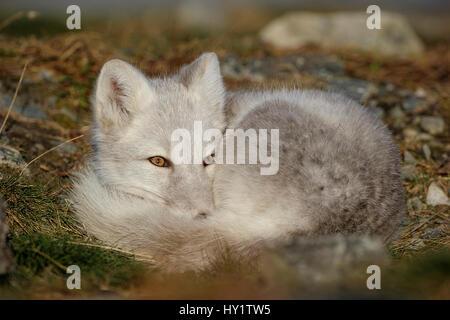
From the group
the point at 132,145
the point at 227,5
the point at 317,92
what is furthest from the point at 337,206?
the point at 227,5

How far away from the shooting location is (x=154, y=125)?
2717mm

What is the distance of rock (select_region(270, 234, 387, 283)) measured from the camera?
6.39ft

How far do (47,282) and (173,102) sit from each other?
4.17ft

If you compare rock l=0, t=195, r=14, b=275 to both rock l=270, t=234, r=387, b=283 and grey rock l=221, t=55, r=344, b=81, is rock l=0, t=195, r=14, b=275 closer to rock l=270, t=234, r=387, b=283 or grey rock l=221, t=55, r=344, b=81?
rock l=270, t=234, r=387, b=283

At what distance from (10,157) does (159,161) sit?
1266 mm

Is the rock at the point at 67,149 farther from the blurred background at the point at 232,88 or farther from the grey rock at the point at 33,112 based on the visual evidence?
the grey rock at the point at 33,112

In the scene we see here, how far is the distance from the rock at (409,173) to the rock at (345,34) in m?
3.47

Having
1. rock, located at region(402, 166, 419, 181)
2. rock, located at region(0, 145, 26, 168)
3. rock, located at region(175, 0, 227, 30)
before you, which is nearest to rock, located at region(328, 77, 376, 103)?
rock, located at region(402, 166, 419, 181)

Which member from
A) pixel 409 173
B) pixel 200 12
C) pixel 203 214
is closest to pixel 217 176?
pixel 203 214

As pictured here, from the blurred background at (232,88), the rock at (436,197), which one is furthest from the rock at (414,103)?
the rock at (436,197)
